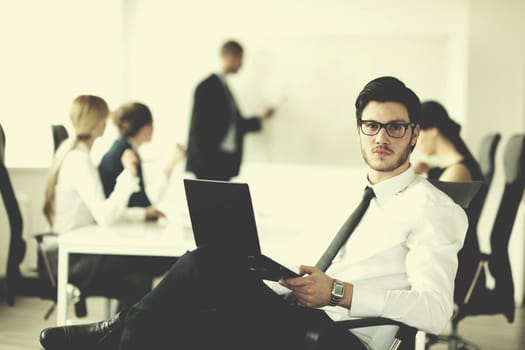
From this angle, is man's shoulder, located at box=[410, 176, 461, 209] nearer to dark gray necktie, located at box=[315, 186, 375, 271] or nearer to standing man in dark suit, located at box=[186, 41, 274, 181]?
dark gray necktie, located at box=[315, 186, 375, 271]

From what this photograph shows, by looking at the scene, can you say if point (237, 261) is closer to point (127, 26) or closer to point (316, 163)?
point (316, 163)

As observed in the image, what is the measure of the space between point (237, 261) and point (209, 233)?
0.14m

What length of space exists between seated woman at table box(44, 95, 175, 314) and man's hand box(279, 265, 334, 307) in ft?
4.02

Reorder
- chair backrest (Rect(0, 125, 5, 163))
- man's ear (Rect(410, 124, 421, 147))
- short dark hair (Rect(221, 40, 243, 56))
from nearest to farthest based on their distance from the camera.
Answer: man's ear (Rect(410, 124, 421, 147)) → chair backrest (Rect(0, 125, 5, 163)) → short dark hair (Rect(221, 40, 243, 56))

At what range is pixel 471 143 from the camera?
4898 millimetres

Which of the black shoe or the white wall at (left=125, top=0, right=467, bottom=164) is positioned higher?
the white wall at (left=125, top=0, right=467, bottom=164)

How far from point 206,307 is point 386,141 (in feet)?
2.22

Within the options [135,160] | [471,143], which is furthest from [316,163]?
[135,160]

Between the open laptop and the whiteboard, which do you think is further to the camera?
the whiteboard

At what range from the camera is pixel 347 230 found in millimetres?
2047

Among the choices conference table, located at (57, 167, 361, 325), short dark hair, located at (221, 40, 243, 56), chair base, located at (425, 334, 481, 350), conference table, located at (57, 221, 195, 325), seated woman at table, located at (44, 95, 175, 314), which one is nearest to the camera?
conference table, located at (57, 167, 361, 325)

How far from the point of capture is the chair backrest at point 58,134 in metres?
3.10

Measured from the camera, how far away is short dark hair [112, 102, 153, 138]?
337 cm

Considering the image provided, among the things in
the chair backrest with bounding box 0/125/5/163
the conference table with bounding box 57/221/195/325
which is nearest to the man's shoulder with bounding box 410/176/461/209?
the conference table with bounding box 57/221/195/325
